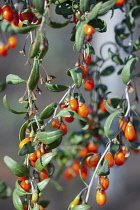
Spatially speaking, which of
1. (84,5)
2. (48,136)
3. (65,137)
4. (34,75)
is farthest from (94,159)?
(65,137)

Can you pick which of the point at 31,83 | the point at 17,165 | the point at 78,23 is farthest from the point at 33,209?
the point at 78,23

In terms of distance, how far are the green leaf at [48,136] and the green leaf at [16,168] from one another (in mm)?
78

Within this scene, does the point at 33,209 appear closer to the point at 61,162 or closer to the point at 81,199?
the point at 81,199

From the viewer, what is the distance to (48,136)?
804 millimetres

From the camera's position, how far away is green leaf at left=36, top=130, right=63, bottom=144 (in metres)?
0.80

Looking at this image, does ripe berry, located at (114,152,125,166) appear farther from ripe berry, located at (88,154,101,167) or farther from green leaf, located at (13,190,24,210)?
green leaf, located at (13,190,24,210)

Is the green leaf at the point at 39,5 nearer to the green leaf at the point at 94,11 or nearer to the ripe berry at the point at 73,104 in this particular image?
the green leaf at the point at 94,11

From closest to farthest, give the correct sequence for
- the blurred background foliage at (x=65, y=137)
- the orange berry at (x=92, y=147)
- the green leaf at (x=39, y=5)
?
the green leaf at (x=39, y=5) → the orange berry at (x=92, y=147) → the blurred background foliage at (x=65, y=137)

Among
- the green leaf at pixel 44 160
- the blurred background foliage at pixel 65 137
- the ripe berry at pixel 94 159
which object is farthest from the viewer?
the blurred background foliage at pixel 65 137

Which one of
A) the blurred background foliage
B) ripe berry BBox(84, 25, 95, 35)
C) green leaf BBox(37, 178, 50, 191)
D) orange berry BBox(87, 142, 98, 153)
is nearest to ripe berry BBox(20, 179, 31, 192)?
green leaf BBox(37, 178, 50, 191)

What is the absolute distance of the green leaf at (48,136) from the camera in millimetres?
802

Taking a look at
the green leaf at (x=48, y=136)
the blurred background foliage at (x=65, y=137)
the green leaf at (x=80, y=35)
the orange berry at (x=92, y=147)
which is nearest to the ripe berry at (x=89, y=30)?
the green leaf at (x=80, y=35)

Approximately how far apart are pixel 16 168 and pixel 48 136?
105mm

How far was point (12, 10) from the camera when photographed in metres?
0.86
